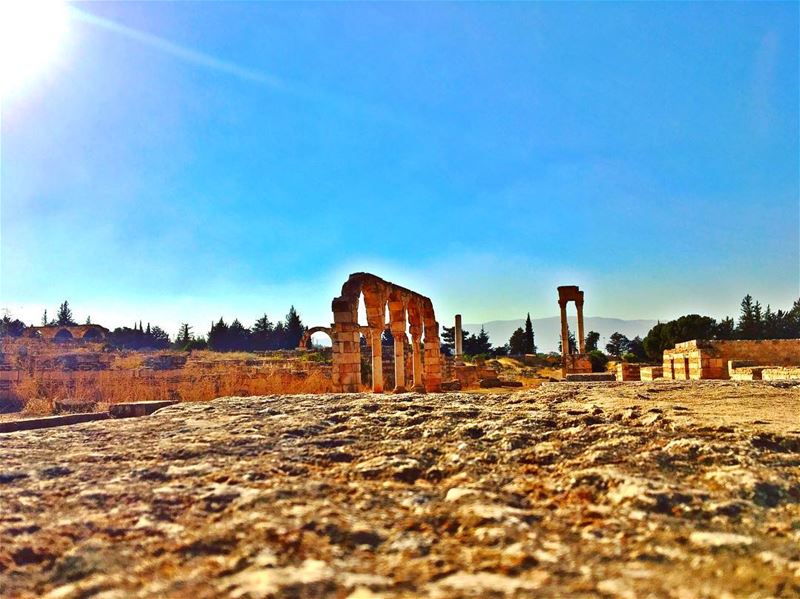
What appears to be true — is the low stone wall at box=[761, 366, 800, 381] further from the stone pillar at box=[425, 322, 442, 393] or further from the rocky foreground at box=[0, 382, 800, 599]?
the stone pillar at box=[425, 322, 442, 393]

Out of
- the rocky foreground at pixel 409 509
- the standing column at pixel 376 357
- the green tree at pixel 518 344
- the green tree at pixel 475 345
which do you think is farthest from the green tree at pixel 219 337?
the rocky foreground at pixel 409 509

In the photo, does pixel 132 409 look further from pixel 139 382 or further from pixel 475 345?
pixel 475 345

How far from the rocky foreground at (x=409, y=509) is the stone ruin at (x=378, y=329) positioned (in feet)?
36.8

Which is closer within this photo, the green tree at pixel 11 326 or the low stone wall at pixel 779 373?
the low stone wall at pixel 779 373

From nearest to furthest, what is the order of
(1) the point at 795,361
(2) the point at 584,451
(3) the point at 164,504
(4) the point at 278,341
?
1. (3) the point at 164,504
2. (2) the point at 584,451
3. (1) the point at 795,361
4. (4) the point at 278,341

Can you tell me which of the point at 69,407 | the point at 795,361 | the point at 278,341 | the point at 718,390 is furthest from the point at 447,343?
the point at 718,390

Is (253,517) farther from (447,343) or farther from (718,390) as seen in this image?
(447,343)

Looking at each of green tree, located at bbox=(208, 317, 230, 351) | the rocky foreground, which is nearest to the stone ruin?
the rocky foreground

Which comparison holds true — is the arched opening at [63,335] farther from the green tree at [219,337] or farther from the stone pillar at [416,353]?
the stone pillar at [416,353]

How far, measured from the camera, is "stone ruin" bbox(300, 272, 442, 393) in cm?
1381

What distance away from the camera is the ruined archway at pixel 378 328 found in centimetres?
1381

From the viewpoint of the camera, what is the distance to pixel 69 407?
11.1 metres

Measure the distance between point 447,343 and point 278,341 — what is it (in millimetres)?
19075

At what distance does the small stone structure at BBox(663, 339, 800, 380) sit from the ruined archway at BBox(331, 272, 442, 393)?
778 centimetres
